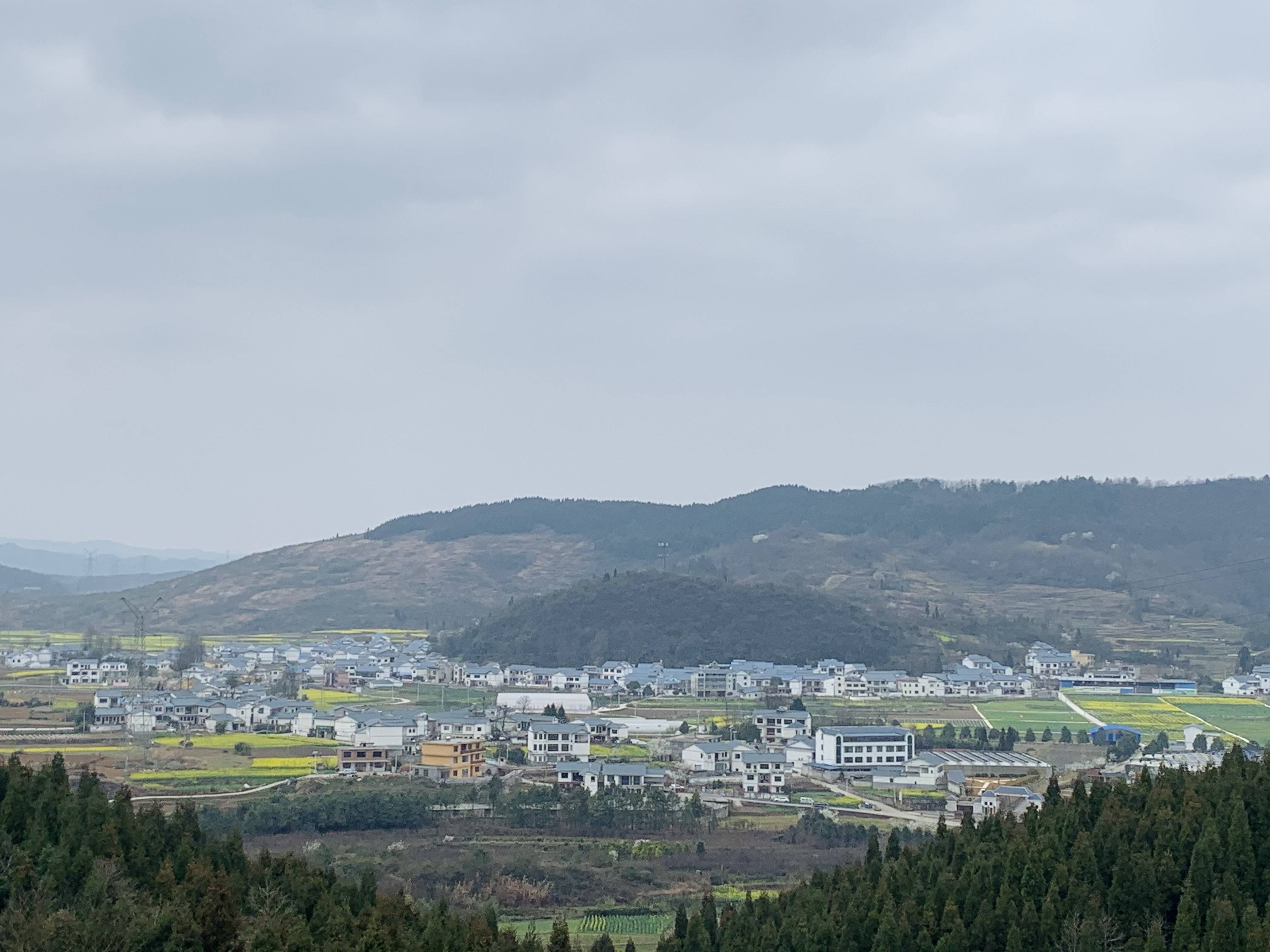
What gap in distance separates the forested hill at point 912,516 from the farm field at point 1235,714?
43.4 meters

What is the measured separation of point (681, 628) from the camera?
60969mm

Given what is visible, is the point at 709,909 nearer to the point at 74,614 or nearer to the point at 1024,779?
the point at 1024,779

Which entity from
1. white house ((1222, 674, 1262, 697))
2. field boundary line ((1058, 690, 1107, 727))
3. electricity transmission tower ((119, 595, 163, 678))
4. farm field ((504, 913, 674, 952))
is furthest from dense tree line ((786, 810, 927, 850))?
white house ((1222, 674, 1262, 697))

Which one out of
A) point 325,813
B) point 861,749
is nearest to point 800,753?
point 861,749

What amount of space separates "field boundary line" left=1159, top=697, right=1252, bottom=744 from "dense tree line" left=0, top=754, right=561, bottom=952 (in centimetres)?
2611

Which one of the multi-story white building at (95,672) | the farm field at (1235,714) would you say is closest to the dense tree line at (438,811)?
the farm field at (1235,714)

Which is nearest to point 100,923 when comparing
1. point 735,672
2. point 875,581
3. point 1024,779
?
point 1024,779

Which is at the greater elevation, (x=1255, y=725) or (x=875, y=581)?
(x=875, y=581)

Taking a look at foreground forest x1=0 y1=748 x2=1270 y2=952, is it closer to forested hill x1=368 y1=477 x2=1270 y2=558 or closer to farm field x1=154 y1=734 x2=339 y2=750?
farm field x1=154 y1=734 x2=339 y2=750

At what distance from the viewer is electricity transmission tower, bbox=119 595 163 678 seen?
48.2 meters

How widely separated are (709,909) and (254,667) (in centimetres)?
4213

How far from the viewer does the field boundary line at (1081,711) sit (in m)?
42.8

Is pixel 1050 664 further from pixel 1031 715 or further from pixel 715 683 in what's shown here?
pixel 715 683

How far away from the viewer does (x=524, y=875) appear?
23391 mm
